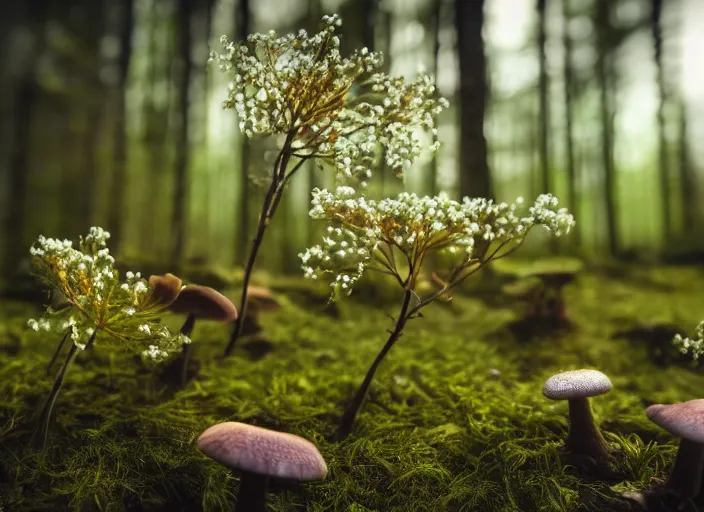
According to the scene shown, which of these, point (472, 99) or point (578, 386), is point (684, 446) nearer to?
point (578, 386)

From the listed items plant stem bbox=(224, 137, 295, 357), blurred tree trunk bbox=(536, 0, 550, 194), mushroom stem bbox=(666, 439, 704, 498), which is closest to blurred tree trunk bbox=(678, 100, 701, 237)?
blurred tree trunk bbox=(536, 0, 550, 194)

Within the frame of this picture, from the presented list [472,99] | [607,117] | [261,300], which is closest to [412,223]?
[261,300]

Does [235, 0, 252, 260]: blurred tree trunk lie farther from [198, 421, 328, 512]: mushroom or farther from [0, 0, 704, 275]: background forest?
[198, 421, 328, 512]: mushroom

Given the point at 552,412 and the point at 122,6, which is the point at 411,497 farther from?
the point at 122,6

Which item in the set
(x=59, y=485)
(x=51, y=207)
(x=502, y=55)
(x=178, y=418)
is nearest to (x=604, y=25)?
(x=502, y=55)

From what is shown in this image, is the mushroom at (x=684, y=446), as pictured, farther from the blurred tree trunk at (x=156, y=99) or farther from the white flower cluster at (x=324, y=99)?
the blurred tree trunk at (x=156, y=99)

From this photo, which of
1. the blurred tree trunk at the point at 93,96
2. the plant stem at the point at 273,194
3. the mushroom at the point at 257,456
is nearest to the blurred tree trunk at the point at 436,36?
the plant stem at the point at 273,194
